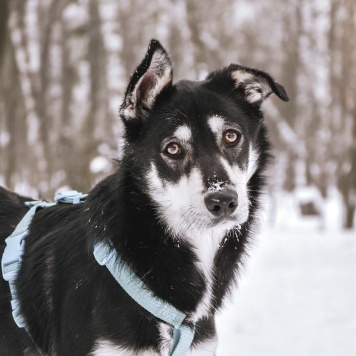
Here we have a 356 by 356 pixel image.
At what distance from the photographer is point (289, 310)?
26.3 ft

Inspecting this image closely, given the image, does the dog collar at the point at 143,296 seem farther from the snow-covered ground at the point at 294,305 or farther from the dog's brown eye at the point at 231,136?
the dog's brown eye at the point at 231,136

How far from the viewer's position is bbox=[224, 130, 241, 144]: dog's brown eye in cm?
347

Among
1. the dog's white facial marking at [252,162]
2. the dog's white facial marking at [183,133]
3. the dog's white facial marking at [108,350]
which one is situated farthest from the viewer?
the dog's white facial marking at [252,162]

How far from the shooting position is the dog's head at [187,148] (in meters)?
3.22

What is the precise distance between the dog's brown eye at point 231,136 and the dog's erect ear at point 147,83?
1.29 ft

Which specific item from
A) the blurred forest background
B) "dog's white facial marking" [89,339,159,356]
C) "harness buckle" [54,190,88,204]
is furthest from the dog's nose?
the blurred forest background

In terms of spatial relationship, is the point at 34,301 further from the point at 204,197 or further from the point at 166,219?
the point at 204,197

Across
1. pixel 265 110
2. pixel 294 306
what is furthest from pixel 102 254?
pixel 265 110

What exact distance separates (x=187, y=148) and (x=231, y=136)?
0.85ft

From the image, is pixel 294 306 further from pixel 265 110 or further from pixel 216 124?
pixel 265 110

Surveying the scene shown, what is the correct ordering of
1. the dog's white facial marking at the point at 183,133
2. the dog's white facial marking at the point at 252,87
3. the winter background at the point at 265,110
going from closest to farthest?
the dog's white facial marking at the point at 183,133
the dog's white facial marking at the point at 252,87
the winter background at the point at 265,110

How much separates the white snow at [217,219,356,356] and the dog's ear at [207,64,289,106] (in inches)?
30.8

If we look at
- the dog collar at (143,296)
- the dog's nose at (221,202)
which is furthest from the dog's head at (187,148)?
the dog collar at (143,296)

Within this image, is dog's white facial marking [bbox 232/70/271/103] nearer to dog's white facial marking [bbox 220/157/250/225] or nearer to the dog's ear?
the dog's ear
